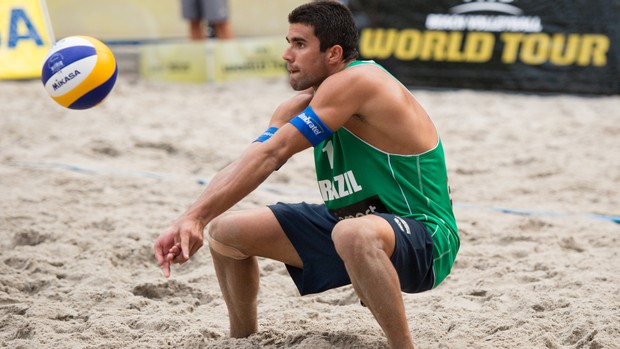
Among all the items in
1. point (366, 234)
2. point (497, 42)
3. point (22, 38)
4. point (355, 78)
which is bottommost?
point (497, 42)

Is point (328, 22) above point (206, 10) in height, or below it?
above

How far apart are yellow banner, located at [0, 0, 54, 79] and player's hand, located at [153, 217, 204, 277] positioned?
493 centimetres

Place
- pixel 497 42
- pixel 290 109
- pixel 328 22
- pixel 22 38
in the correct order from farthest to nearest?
pixel 497 42 → pixel 22 38 → pixel 290 109 → pixel 328 22

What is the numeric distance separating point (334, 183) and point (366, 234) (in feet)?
1.35

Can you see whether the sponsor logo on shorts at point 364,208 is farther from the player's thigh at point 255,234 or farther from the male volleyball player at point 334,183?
the player's thigh at point 255,234

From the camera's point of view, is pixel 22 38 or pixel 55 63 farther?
pixel 22 38

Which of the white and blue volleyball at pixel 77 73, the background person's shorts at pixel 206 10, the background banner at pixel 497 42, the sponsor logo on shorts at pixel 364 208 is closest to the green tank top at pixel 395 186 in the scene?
the sponsor logo on shorts at pixel 364 208

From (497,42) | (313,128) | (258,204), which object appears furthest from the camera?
(497,42)

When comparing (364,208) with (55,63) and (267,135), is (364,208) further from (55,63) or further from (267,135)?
(55,63)

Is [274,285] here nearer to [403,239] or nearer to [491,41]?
[403,239]

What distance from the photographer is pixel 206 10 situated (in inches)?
364

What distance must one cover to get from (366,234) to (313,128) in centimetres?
38

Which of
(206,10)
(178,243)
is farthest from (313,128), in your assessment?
(206,10)

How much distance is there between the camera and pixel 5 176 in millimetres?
5145
